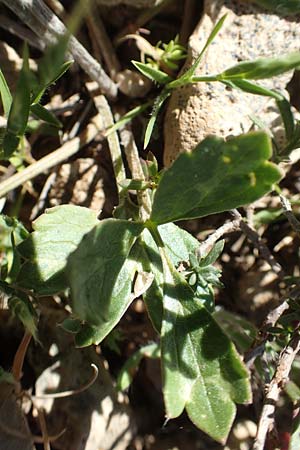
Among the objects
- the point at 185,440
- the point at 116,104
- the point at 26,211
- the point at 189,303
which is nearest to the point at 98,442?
the point at 185,440

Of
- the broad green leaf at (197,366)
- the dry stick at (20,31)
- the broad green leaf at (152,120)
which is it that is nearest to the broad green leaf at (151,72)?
the broad green leaf at (152,120)

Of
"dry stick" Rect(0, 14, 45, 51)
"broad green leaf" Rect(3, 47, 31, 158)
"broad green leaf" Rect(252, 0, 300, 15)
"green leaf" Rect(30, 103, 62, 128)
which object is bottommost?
"broad green leaf" Rect(3, 47, 31, 158)

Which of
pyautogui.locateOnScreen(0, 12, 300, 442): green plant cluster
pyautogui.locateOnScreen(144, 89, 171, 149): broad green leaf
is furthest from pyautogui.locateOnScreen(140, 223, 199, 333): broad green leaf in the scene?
pyautogui.locateOnScreen(144, 89, 171, 149): broad green leaf

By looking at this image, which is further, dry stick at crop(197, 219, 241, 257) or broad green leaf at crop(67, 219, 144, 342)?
dry stick at crop(197, 219, 241, 257)

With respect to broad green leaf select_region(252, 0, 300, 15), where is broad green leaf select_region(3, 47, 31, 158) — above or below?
below

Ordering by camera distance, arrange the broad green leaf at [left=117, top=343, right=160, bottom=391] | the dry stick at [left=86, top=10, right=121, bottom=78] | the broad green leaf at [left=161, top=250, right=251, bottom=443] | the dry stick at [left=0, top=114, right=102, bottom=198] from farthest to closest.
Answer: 1. the dry stick at [left=86, top=10, right=121, bottom=78]
2. the broad green leaf at [left=117, top=343, right=160, bottom=391]
3. the dry stick at [left=0, top=114, right=102, bottom=198]
4. the broad green leaf at [left=161, top=250, right=251, bottom=443]

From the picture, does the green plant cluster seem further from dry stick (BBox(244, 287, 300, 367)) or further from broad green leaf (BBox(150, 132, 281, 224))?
dry stick (BBox(244, 287, 300, 367))

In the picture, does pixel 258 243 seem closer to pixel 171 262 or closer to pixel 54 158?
pixel 171 262
